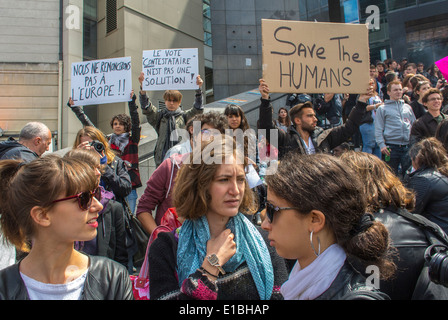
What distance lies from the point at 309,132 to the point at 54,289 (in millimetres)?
3629

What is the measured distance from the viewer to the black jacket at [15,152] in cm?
343

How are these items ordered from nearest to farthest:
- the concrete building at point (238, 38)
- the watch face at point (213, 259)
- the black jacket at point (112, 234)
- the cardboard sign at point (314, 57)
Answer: the watch face at point (213, 259) < the black jacket at point (112, 234) < the cardboard sign at point (314, 57) < the concrete building at point (238, 38)

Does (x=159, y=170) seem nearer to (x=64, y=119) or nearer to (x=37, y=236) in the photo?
(x=37, y=236)

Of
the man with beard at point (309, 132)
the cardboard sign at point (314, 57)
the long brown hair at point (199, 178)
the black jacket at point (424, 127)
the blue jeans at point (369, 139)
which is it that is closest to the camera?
the long brown hair at point (199, 178)

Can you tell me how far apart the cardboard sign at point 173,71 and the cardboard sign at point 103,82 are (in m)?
0.33

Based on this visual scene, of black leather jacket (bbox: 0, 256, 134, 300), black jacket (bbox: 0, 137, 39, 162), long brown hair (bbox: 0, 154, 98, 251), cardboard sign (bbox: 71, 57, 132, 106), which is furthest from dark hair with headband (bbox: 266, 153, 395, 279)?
cardboard sign (bbox: 71, 57, 132, 106)

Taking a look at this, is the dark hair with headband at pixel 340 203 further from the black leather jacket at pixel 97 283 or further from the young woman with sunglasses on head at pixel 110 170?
the young woman with sunglasses on head at pixel 110 170

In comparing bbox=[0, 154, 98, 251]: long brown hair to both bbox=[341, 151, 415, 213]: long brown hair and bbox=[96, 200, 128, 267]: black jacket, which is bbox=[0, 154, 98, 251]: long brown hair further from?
bbox=[341, 151, 415, 213]: long brown hair

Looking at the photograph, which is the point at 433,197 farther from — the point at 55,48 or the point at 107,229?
the point at 55,48

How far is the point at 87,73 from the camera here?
5559mm

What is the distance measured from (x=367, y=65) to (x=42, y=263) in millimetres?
4210

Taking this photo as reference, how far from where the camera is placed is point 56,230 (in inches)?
68.0

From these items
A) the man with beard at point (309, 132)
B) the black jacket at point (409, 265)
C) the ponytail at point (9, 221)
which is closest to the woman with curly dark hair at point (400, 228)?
A: the black jacket at point (409, 265)

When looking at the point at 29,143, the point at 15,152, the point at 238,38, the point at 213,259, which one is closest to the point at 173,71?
the point at 29,143
